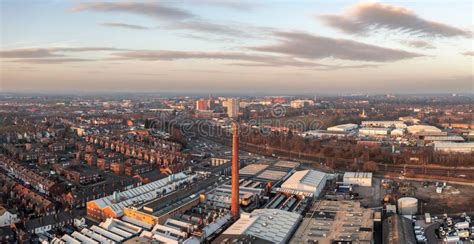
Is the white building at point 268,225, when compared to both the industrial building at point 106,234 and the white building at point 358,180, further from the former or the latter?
the white building at point 358,180

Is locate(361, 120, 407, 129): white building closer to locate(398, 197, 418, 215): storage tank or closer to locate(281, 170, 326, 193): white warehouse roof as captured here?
locate(281, 170, 326, 193): white warehouse roof

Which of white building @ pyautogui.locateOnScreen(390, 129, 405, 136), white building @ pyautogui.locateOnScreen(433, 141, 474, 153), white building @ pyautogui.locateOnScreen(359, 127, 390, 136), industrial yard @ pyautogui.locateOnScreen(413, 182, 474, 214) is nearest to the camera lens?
industrial yard @ pyautogui.locateOnScreen(413, 182, 474, 214)

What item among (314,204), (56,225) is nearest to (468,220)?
(314,204)

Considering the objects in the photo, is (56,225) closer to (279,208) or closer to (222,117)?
(279,208)

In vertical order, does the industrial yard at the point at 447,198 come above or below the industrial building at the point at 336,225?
below

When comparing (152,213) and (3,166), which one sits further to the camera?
(3,166)

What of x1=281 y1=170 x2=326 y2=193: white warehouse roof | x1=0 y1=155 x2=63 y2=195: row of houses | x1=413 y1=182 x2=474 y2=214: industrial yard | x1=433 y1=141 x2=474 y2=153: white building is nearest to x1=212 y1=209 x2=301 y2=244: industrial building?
x1=281 y1=170 x2=326 y2=193: white warehouse roof

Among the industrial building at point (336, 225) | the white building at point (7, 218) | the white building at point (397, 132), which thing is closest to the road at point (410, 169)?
the industrial building at point (336, 225)
